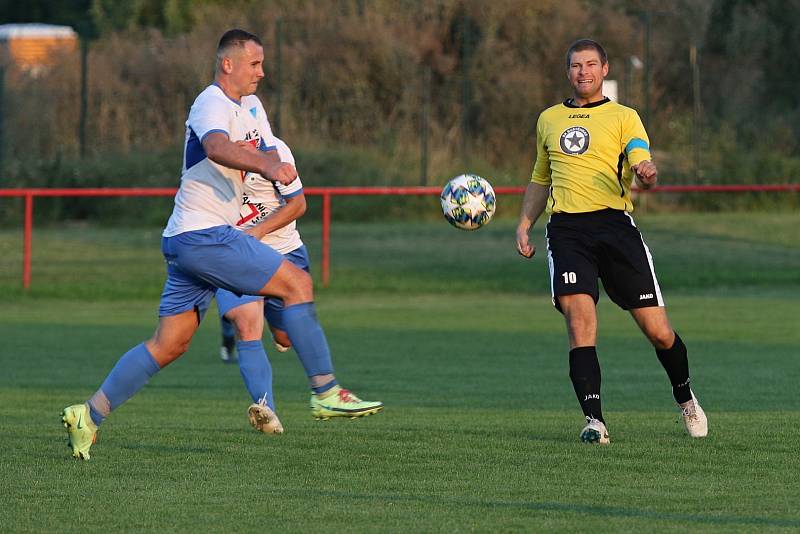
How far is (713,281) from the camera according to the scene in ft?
82.7

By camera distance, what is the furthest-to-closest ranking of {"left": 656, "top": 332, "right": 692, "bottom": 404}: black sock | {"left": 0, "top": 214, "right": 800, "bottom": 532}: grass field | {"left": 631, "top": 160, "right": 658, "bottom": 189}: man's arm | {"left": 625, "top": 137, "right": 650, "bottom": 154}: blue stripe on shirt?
{"left": 656, "top": 332, "right": 692, "bottom": 404}: black sock < {"left": 625, "top": 137, "right": 650, "bottom": 154}: blue stripe on shirt < {"left": 631, "top": 160, "right": 658, "bottom": 189}: man's arm < {"left": 0, "top": 214, "right": 800, "bottom": 532}: grass field

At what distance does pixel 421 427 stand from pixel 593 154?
1.91m

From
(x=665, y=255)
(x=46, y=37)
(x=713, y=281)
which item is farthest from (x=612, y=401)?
(x=46, y=37)

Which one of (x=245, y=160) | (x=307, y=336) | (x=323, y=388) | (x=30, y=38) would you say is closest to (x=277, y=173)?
(x=245, y=160)

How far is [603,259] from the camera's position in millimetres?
8680

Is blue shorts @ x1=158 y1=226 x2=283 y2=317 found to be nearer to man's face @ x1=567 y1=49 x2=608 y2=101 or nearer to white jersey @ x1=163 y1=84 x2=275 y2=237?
white jersey @ x1=163 y1=84 x2=275 y2=237

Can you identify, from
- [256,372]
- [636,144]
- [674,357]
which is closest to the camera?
[636,144]

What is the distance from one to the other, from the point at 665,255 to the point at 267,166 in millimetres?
21347

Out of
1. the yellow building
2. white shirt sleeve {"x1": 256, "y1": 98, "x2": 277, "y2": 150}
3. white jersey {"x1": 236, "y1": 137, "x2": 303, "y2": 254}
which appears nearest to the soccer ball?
white jersey {"x1": 236, "y1": 137, "x2": 303, "y2": 254}

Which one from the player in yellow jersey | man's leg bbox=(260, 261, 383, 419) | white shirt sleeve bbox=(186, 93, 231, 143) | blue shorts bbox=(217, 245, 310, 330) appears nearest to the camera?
white shirt sleeve bbox=(186, 93, 231, 143)

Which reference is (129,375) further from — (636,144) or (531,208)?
(636,144)

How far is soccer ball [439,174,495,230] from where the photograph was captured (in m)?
9.64

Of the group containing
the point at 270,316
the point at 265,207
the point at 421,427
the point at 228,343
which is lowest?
the point at 228,343

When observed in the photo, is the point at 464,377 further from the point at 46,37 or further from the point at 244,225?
the point at 46,37
